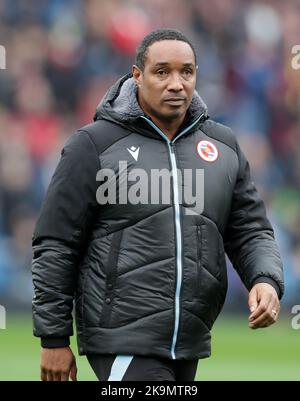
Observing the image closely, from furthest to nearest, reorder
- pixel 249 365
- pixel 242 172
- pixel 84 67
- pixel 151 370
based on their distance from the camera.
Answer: pixel 84 67, pixel 249 365, pixel 242 172, pixel 151 370

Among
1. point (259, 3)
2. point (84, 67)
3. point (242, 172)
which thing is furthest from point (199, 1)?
point (242, 172)

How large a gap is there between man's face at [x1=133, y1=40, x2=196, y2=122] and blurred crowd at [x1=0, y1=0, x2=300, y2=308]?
8.12 meters

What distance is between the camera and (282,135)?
46.5 ft

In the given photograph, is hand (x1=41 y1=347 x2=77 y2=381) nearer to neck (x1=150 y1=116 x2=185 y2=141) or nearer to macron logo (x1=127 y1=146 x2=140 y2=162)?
macron logo (x1=127 y1=146 x2=140 y2=162)

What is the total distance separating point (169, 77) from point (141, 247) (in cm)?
74

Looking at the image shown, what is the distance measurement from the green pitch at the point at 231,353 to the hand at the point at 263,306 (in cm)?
406

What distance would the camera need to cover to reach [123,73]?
1404 centimetres

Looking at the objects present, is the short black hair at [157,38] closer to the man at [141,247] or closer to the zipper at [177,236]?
the man at [141,247]

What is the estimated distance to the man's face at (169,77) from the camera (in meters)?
5.12

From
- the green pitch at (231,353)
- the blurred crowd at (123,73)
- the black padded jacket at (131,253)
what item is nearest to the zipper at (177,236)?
the black padded jacket at (131,253)

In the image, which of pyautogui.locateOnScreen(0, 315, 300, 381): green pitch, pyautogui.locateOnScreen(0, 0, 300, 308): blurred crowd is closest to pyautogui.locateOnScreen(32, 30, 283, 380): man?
pyautogui.locateOnScreen(0, 315, 300, 381): green pitch

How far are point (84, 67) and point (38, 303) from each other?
9.37 meters

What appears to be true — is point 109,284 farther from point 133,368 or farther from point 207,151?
point 207,151
